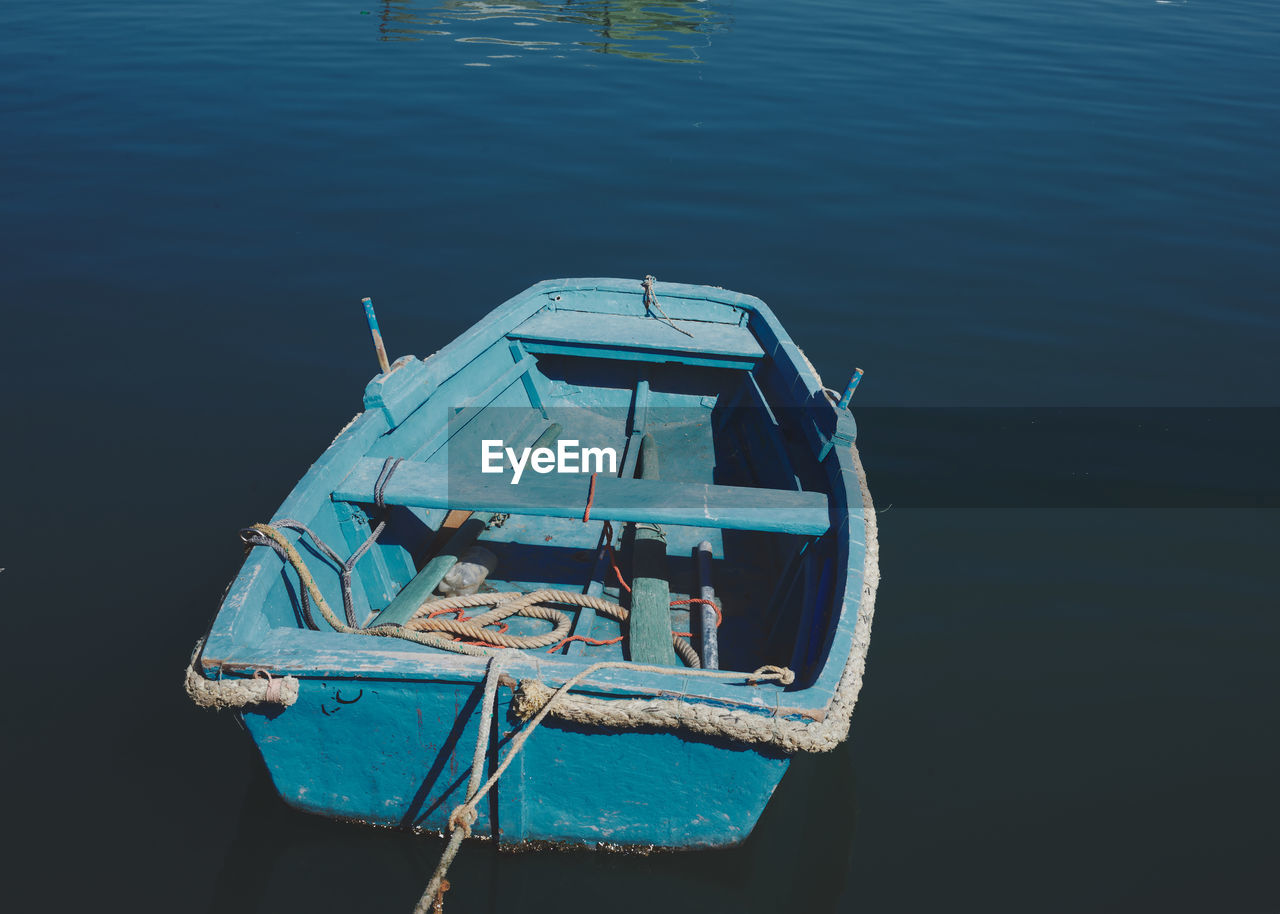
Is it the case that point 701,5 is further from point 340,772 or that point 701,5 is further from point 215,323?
point 340,772

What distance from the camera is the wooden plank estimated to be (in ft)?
18.6

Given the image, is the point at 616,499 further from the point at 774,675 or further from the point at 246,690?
the point at 246,690

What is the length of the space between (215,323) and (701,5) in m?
17.6

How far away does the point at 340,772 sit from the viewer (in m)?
3.08

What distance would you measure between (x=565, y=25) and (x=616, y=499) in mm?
18132

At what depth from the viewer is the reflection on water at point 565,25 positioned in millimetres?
16625

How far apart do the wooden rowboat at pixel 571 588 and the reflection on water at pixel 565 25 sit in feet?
41.1

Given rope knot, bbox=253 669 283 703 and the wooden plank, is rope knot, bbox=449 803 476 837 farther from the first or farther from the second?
the wooden plank

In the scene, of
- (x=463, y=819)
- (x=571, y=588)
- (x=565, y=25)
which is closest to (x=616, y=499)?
(x=571, y=588)

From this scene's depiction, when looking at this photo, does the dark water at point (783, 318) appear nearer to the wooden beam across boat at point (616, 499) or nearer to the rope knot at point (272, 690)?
the rope knot at point (272, 690)

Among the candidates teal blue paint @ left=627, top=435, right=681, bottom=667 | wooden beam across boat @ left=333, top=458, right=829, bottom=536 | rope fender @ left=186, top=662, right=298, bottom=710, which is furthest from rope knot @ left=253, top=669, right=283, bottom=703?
teal blue paint @ left=627, top=435, right=681, bottom=667

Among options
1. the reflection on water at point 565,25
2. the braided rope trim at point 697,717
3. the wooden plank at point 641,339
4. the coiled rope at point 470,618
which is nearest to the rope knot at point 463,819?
the braided rope trim at point 697,717

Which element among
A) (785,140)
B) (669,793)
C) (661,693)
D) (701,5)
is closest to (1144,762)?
(669,793)

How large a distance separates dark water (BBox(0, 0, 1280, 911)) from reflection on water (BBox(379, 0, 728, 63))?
29cm
